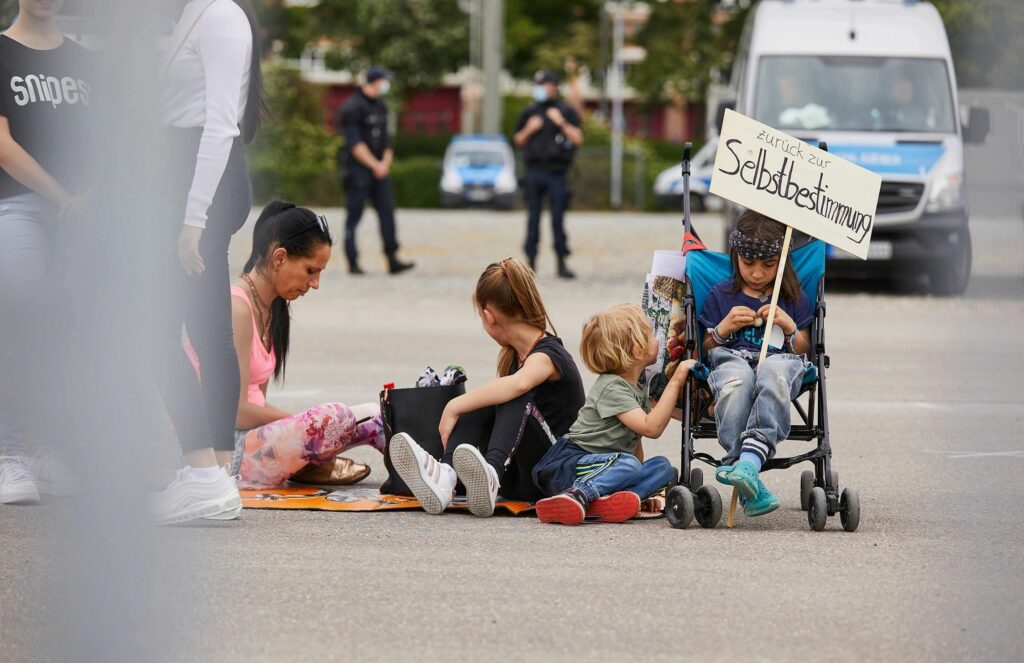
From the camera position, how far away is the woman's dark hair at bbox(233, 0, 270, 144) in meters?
5.50

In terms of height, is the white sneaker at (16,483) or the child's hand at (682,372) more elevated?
the child's hand at (682,372)

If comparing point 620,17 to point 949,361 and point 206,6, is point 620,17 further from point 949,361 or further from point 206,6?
point 206,6

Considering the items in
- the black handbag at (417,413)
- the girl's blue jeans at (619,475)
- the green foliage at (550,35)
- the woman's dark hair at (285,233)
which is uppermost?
the woman's dark hair at (285,233)

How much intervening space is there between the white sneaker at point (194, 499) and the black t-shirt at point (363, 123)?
39.4 ft

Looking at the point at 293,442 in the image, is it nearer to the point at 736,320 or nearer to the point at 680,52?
the point at 736,320

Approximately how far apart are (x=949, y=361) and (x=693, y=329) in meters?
6.02

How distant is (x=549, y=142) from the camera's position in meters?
17.1

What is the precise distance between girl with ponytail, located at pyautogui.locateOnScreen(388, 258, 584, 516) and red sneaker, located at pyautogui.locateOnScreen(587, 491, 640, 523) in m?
0.33

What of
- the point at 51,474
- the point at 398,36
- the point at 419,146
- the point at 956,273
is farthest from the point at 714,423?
the point at 398,36

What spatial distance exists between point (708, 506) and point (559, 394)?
0.74 meters

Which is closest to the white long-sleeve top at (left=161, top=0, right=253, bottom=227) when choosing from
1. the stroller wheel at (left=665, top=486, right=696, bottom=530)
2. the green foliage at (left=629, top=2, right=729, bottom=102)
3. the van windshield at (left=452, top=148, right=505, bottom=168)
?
the stroller wheel at (left=665, top=486, right=696, bottom=530)

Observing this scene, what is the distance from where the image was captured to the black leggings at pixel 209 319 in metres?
5.39

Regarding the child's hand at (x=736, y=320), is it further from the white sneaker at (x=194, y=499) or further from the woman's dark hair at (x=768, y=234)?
the white sneaker at (x=194, y=499)

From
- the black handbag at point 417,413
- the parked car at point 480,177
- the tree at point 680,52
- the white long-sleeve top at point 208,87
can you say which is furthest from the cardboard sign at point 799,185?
the tree at point 680,52
